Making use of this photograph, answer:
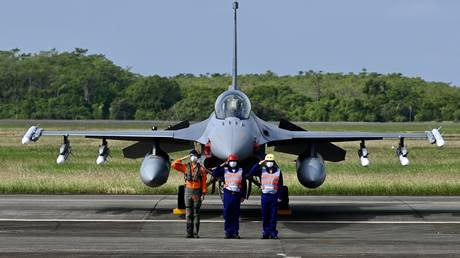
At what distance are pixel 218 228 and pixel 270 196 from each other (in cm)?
204

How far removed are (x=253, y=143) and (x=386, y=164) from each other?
20986 mm

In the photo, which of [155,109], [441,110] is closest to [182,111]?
[155,109]

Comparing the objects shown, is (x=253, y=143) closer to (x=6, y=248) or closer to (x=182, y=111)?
(x=6, y=248)

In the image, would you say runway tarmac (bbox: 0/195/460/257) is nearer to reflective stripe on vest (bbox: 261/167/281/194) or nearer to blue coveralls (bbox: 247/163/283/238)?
blue coveralls (bbox: 247/163/283/238)

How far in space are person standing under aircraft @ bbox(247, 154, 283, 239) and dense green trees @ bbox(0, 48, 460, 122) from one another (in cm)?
6826

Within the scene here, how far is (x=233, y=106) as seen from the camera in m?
21.8

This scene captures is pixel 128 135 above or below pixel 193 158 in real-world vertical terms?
above

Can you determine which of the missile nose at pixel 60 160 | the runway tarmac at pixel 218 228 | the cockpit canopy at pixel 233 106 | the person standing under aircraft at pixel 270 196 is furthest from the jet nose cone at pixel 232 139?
the missile nose at pixel 60 160

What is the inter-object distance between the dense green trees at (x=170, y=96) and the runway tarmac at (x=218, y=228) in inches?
2432

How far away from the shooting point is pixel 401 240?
61.0 feet

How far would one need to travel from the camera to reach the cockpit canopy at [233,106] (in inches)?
858

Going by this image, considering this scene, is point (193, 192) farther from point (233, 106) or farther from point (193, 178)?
point (233, 106)

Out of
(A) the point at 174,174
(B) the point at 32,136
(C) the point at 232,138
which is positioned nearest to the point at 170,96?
(A) the point at 174,174

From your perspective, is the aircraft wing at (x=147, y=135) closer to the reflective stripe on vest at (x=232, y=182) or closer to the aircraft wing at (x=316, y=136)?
the aircraft wing at (x=316, y=136)
